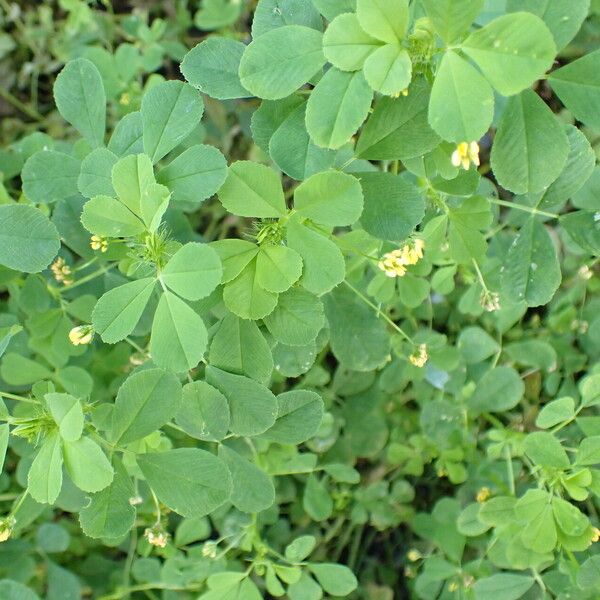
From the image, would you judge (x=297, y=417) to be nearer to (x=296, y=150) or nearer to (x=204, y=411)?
(x=204, y=411)

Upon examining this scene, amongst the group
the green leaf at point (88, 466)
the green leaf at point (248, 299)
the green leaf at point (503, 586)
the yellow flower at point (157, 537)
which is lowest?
the green leaf at point (503, 586)

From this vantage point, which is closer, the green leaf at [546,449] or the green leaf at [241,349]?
the green leaf at [241,349]

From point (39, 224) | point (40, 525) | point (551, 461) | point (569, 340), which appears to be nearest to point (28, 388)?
point (40, 525)

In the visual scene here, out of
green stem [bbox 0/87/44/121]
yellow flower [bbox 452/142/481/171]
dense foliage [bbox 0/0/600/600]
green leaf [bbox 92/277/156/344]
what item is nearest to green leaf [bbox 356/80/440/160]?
dense foliage [bbox 0/0/600/600]

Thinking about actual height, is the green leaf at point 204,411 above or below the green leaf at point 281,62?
below

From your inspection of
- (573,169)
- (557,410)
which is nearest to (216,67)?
(573,169)

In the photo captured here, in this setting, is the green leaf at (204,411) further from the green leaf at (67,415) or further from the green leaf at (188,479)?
the green leaf at (67,415)

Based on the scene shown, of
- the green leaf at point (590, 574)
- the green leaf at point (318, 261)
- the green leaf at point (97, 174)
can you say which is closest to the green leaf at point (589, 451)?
the green leaf at point (590, 574)
